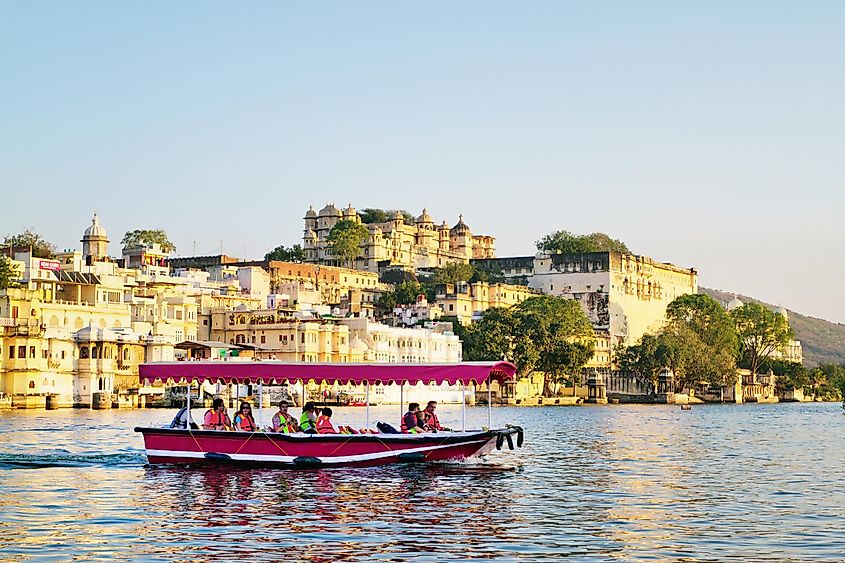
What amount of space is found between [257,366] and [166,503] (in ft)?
23.8

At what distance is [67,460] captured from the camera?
33.8 meters

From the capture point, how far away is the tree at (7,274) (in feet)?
292

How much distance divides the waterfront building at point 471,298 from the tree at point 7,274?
5070 cm

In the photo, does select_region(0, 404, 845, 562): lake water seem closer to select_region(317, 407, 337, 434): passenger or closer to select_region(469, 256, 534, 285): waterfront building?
select_region(317, 407, 337, 434): passenger

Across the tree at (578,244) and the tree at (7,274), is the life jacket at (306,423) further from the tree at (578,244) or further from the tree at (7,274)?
the tree at (578,244)

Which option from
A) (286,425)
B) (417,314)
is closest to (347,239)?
(417,314)

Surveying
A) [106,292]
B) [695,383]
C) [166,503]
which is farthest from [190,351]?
[166,503]

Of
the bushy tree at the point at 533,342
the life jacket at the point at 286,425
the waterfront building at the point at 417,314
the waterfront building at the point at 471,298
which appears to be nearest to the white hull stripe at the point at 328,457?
the life jacket at the point at 286,425

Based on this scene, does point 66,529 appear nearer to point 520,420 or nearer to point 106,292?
point 520,420

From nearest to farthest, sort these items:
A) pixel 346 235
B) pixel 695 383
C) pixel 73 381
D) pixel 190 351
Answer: pixel 73 381
pixel 190 351
pixel 695 383
pixel 346 235

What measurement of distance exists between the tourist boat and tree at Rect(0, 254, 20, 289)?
60.5m

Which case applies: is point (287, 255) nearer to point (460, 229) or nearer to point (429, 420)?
point (460, 229)

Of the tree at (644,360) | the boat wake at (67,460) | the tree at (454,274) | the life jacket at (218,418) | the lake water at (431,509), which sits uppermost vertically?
the tree at (454,274)

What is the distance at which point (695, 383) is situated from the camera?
452 feet
